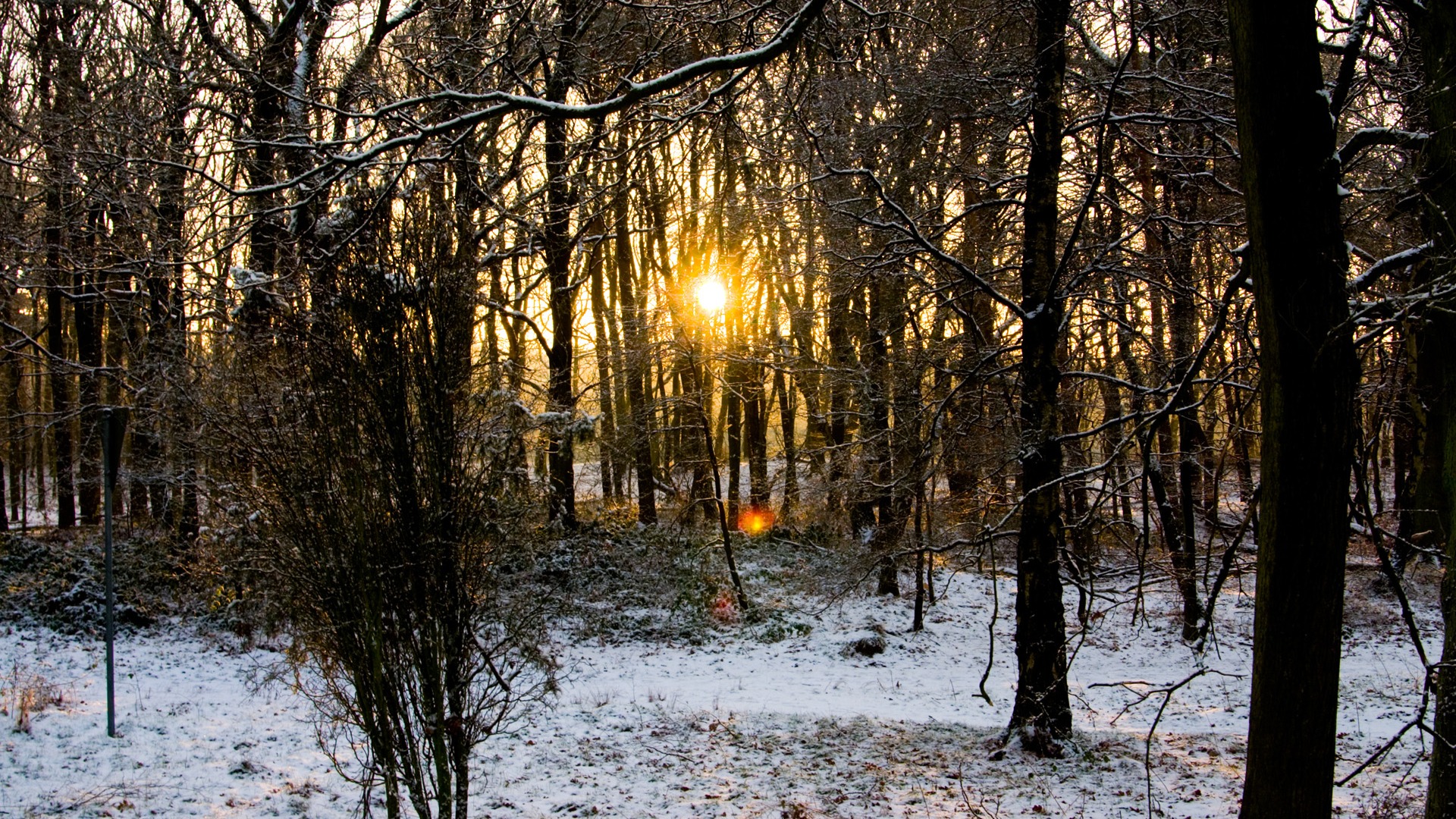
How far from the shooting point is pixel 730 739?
8312 mm

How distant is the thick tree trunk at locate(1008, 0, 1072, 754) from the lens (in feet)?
23.7

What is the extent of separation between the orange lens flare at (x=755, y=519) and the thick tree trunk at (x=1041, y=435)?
13.6 meters

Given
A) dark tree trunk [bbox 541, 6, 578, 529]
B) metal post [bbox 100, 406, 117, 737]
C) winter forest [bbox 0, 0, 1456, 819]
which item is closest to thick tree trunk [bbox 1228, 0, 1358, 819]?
winter forest [bbox 0, 0, 1456, 819]

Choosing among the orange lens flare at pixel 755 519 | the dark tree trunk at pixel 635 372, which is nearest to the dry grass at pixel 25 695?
the dark tree trunk at pixel 635 372

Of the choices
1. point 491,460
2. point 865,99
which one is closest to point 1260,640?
point 491,460

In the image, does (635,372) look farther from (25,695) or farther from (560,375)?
(25,695)

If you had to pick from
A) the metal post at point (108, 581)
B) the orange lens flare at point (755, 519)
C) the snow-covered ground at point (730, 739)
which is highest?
the metal post at point (108, 581)

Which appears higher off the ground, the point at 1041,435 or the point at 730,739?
the point at 1041,435

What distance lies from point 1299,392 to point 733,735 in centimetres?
685

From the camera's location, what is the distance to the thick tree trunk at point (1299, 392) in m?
2.92

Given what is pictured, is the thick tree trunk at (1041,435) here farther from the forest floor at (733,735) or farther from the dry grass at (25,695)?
the dry grass at (25,695)

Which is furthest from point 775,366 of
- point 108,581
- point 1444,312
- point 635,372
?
point 1444,312

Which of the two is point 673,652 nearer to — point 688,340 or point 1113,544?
point 688,340

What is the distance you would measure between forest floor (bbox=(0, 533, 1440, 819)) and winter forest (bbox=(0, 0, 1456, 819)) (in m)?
0.07
